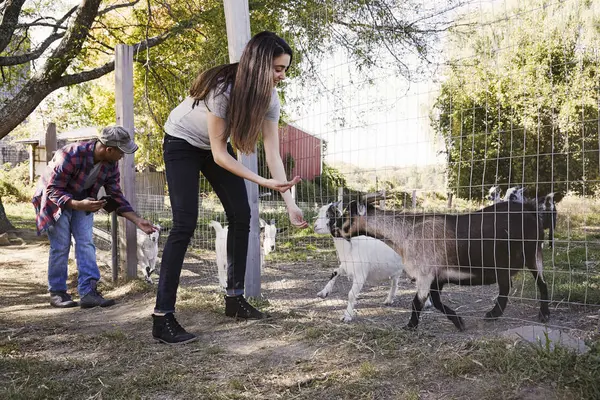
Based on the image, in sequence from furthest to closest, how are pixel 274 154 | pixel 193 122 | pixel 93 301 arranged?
pixel 93 301, pixel 274 154, pixel 193 122

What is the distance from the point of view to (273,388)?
8.49 ft

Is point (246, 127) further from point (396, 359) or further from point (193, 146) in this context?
point (396, 359)

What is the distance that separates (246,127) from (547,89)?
85.9 inches

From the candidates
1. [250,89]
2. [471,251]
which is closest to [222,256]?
[471,251]

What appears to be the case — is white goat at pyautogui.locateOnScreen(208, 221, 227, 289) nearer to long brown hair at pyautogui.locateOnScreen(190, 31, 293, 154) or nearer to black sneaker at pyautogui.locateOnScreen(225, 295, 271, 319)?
black sneaker at pyautogui.locateOnScreen(225, 295, 271, 319)

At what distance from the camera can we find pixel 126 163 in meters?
5.75

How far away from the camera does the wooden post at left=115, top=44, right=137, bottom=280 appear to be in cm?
569

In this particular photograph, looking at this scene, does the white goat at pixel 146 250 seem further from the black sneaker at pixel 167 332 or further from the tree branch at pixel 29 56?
the tree branch at pixel 29 56

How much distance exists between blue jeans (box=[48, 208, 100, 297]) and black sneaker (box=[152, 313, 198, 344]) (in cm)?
184

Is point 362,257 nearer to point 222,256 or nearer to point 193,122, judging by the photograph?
point 222,256

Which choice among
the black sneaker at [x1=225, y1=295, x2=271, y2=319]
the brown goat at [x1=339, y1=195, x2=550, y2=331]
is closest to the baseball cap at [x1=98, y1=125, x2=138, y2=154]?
the black sneaker at [x1=225, y1=295, x2=271, y2=319]

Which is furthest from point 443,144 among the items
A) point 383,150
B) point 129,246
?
point 129,246

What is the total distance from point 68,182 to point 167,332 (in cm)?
205

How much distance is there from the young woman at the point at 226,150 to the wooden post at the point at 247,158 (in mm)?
530
